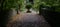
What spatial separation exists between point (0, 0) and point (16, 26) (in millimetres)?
1454

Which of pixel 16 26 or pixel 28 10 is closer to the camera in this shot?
pixel 16 26

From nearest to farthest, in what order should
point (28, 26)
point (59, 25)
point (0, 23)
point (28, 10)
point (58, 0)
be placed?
point (59, 25), point (0, 23), point (58, 0), point (28, 26), point (28, 10)

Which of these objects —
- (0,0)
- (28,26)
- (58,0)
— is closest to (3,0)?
(0,0)

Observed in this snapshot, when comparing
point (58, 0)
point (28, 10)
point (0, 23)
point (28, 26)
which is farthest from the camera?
point (28, 10)

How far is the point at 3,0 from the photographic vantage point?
268 inches

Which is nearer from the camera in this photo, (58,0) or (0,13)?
(0,13)

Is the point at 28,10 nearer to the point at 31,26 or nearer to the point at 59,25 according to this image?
the point at 31,26

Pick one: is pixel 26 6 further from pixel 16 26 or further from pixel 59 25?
pixel 59 25

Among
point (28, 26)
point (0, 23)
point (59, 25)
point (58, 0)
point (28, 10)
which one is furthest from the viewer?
point (28, 10)

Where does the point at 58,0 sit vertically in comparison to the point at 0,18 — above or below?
above

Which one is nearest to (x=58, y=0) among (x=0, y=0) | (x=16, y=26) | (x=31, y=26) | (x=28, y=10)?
(x=31, y=26)

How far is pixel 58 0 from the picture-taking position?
6.03 m

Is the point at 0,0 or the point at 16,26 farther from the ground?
the point at 0,0

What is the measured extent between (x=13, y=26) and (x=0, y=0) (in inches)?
54.6
